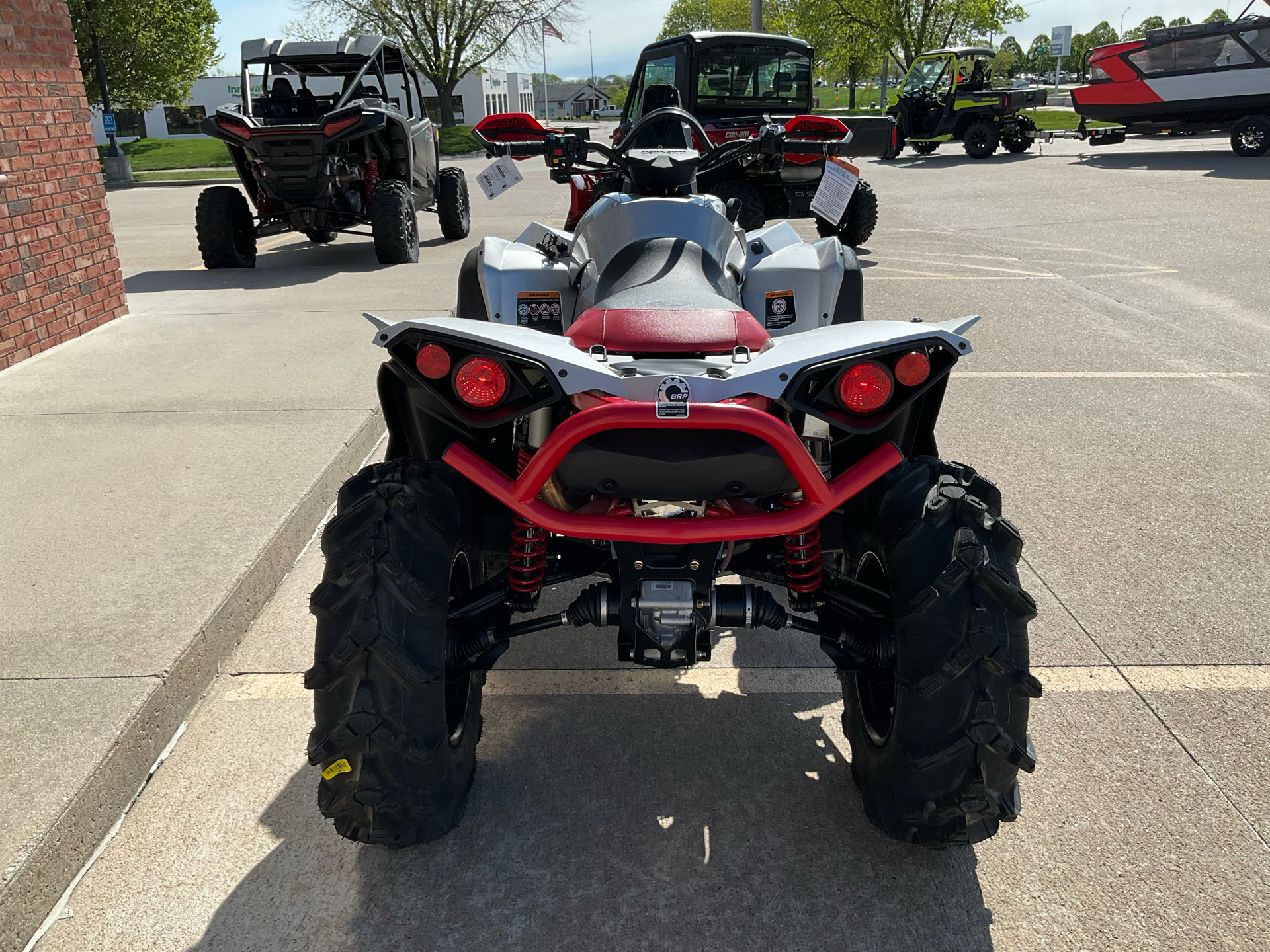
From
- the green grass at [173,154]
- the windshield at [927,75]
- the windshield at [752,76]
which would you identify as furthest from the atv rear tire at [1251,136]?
the green grass at [173,154]

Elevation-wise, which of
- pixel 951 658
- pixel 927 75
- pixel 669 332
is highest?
pixel 927 75

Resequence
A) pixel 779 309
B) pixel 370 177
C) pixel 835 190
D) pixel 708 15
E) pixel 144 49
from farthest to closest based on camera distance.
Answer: pixel 708 15 → pixel 144 49 → pixel 370 177 → pixel 835 190 → pixel 779 309

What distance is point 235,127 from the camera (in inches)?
362

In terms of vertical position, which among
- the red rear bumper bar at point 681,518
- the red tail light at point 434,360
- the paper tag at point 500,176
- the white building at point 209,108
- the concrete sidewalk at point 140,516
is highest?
the white building at point 209,108

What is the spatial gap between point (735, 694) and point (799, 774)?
16.6 inches

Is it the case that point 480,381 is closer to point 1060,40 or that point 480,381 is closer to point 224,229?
point 224,229

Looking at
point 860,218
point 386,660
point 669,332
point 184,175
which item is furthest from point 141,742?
point 184,175

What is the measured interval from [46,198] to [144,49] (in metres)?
28.1

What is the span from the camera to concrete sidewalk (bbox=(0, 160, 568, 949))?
8.22 ft

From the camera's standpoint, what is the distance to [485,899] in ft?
7.43

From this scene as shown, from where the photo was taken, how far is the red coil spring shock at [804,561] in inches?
93.5

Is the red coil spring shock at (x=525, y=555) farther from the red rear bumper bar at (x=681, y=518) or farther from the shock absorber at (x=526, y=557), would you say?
the red rear bumper bar at (x=681, y=518)

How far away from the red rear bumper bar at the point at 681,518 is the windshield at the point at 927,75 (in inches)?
1005

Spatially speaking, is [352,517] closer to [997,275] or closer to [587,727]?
[587,727]
